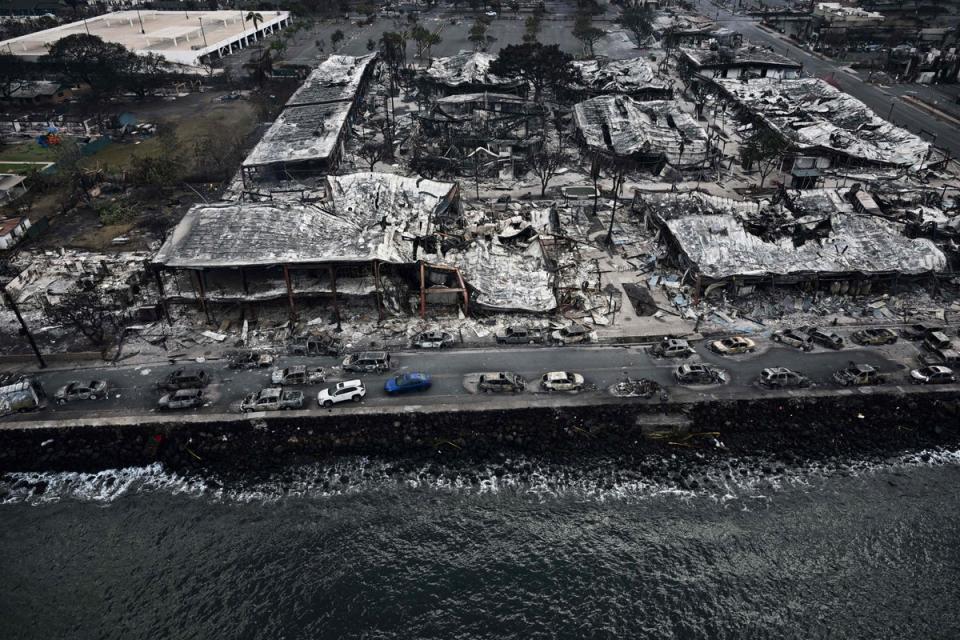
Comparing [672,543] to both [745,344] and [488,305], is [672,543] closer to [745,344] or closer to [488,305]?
[745,344]

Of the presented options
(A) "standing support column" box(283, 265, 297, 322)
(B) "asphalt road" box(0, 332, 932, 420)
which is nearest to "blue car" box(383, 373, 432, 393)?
(B) "asphalt road" box(0, 332, 932, 420)

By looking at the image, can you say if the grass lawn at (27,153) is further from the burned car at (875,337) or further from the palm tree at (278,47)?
the burned car at (875,337)

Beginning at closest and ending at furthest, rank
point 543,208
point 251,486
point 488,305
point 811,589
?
point 811,589 < point 251,486 < point 488,305 < point 543,208

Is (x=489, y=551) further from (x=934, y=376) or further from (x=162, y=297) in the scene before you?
(x=934, y=376)

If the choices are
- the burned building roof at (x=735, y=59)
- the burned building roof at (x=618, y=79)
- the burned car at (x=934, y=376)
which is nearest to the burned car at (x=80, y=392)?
the burned car at (x=934, y=376)

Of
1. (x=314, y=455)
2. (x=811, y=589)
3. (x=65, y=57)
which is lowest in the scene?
(x=811, y=589)

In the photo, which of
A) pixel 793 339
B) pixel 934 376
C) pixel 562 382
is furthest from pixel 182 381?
pixel 934 376

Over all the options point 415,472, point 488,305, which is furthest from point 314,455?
point 488,305

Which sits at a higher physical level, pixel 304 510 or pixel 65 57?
pixel 65 57
